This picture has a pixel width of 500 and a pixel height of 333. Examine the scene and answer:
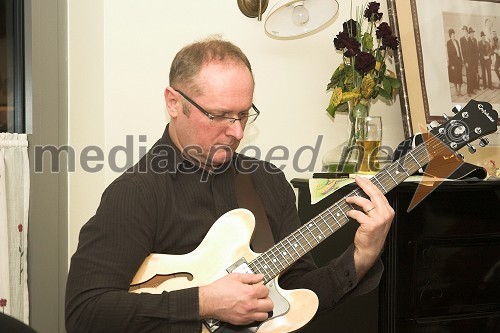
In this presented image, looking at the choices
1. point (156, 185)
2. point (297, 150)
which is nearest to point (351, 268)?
point (156, 185)

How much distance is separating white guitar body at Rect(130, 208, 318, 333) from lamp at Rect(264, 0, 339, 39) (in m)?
0.93

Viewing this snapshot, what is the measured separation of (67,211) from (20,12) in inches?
28.7

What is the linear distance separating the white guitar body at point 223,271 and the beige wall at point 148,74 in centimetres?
79

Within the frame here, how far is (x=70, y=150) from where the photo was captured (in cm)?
230

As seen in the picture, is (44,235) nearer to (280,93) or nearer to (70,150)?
(70,150)

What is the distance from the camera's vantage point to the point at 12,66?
6.91 ft

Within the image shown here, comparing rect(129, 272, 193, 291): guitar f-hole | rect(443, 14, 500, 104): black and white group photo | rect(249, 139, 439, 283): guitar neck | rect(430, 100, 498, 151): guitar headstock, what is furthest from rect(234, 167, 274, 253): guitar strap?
rect(443, 14, 500, 104): black and white group photo

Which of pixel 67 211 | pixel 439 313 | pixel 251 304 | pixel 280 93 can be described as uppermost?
pixel 280 93

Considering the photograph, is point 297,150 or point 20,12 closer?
point 20,12

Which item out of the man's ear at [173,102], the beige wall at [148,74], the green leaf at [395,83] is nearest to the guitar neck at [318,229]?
the man's ear at [173,102]

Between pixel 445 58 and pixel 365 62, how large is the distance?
17.1 inches

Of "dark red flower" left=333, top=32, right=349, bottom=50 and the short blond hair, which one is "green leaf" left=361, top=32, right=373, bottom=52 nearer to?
"dark red flower" left=333, top=32, right=349, bottom=50

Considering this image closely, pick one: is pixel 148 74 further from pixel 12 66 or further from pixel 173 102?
pixel 173 102

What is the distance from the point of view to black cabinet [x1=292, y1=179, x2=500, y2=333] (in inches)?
77.3
